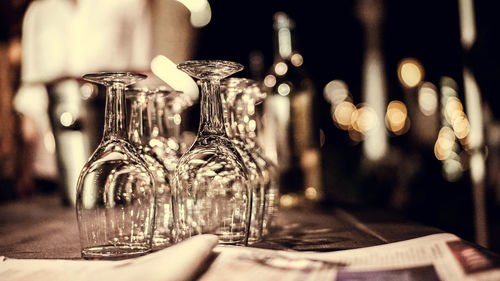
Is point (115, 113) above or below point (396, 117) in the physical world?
below

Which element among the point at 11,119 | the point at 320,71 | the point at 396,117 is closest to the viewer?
the point at 11,119

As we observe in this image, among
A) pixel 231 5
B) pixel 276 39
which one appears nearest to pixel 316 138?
pixel 276 39

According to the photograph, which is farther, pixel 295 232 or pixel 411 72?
pixel 411 72

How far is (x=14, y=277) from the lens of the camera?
22.3 inches

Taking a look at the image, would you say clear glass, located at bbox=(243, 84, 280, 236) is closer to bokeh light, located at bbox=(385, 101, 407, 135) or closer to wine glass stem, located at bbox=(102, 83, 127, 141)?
wine glass stem, located at bbox=(102, 83, 127, 141)

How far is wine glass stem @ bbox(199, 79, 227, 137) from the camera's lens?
0.71 metres

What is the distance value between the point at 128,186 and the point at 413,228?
18.9 inches

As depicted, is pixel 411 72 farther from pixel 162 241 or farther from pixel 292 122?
pixel 162 241

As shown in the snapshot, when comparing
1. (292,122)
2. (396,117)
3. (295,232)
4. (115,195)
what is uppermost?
(396,117)

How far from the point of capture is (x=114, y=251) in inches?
27.9

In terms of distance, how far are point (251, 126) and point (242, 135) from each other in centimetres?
4

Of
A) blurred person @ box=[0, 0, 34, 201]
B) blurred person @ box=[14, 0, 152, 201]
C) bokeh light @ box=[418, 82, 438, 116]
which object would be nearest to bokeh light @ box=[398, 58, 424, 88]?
bokeh light @ box=[418, 82, 438, 116]

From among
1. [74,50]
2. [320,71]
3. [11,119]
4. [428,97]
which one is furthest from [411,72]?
[74,50]

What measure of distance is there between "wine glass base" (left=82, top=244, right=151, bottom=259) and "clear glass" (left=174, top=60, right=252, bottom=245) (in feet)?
0.22
